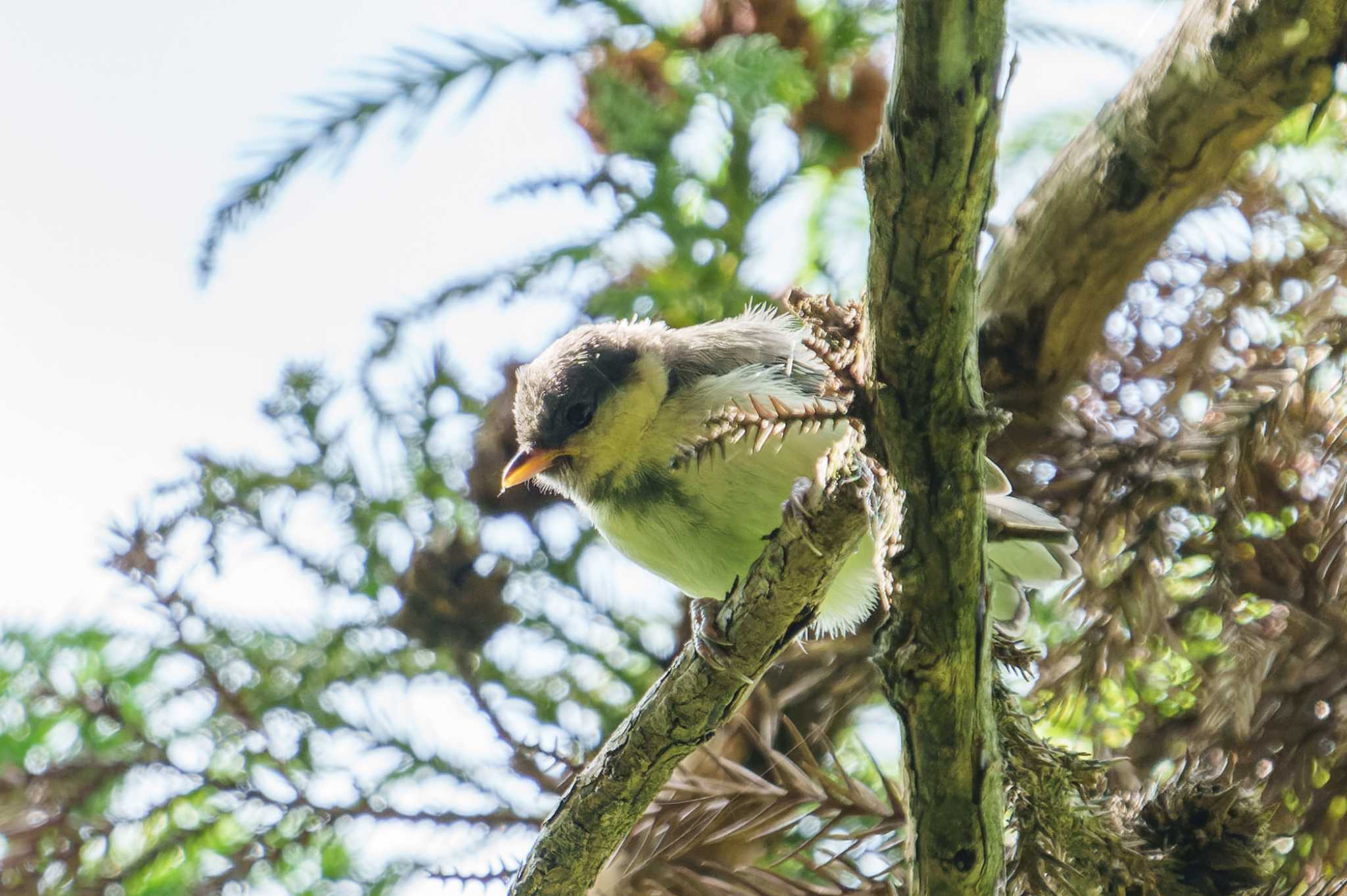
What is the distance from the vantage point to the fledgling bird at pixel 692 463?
4.79 ft

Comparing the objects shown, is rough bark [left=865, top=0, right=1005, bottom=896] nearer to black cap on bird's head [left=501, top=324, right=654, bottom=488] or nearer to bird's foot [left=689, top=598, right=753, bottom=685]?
bird's foot [left=689, top=598, right=753, bottom=685]

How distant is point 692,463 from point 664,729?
0.47m

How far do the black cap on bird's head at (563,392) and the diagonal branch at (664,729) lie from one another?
642 mm

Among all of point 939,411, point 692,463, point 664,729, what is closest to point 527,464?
point 692,463

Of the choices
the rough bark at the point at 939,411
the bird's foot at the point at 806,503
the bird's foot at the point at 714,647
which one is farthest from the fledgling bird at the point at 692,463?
the rough bark at the point at 939,411

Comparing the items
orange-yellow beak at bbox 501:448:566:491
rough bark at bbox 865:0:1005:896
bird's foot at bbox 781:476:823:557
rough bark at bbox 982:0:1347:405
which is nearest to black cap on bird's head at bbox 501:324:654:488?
orange-yellow beak at bbox 501:448:566:491

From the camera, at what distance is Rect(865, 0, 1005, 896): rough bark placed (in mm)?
569

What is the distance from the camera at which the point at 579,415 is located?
1.69 m

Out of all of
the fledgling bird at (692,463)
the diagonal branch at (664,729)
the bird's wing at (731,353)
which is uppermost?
the bird's wing at (731,353)

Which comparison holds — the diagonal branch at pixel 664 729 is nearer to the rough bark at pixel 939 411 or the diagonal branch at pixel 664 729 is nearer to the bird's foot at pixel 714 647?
the bird's foot at pixel 714 647

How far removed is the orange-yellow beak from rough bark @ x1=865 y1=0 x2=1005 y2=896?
95 centimetres

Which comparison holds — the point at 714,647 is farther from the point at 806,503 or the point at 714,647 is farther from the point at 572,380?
the point at 572,380

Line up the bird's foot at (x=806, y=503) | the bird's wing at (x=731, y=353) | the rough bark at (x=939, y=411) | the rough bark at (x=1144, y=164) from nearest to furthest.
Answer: the rough bark at (x=939, y=411) < the bird's foot at (x=806, y=503) < the rough bark at (x=1144, y=164) < the bird's wing at (x=731, y=353)

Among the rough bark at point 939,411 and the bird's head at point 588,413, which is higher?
the bird's head at point 588,413
